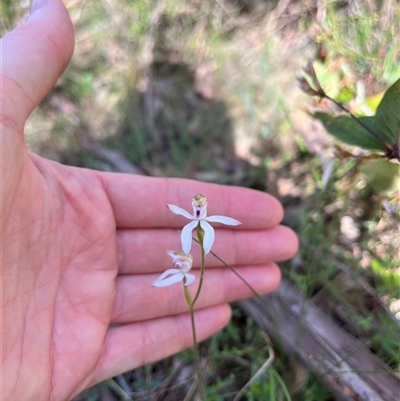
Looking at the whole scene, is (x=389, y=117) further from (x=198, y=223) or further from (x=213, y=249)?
(x=213, y=249)

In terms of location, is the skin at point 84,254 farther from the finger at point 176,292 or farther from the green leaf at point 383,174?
the green leaf at point 383,174

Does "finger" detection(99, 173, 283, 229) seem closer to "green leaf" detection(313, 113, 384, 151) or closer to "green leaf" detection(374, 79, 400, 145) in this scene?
"green leaf" detection(313, 113, 384, 151)

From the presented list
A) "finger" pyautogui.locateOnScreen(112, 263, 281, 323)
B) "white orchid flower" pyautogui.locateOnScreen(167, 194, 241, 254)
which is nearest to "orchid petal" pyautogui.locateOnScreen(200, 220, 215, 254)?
"white orchid flower" pyautogui.locateOnScreen(167, 194, 241, 254)

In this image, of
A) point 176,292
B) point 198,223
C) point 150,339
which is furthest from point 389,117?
point 150,339

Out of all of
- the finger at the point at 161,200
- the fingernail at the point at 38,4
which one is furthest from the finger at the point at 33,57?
the finger at the point at 161,200

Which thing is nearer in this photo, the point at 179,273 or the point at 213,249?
the point at 179,273
